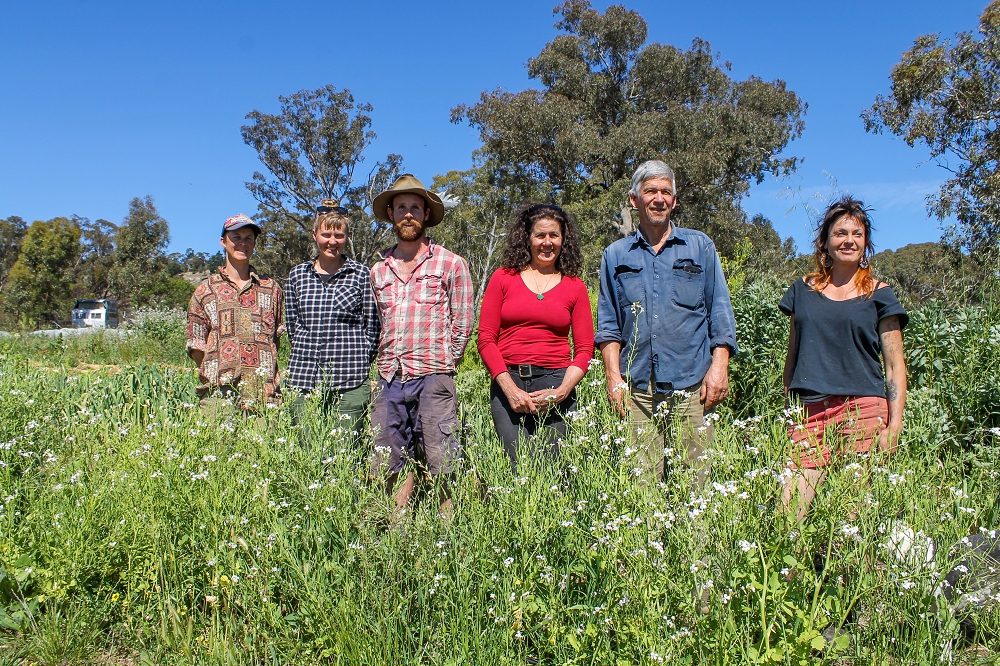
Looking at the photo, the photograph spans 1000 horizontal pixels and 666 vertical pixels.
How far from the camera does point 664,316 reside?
3234 mm

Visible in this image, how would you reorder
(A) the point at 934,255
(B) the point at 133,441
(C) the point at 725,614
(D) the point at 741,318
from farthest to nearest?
(A) the point at 934,255
(D) the point at 741,318
(B) the point at 133,441
(C) the point at 725,614

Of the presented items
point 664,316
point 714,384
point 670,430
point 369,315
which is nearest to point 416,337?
point 369,315

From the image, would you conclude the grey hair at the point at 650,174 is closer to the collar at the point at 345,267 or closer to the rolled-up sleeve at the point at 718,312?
the rolled-up sleeve at the point at 718,312

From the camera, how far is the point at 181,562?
2.53 meters

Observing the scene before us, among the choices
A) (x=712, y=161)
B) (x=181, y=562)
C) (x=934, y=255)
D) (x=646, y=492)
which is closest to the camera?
(x=646, y=492)

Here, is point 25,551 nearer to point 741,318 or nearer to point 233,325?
point 233,325

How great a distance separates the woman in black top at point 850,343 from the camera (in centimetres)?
292

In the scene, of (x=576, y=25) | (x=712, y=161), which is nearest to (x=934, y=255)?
(x=712, y=161)

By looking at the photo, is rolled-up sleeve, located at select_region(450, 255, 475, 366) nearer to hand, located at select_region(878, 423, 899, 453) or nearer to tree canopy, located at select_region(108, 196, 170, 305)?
hand, located at select_region(878, 423, 899, 453)

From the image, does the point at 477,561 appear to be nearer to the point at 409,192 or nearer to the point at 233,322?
the point at 409,192

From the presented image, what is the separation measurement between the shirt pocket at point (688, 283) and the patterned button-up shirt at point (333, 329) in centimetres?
163

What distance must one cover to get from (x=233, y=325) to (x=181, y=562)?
1.70m

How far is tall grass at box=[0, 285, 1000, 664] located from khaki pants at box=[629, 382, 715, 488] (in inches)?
3.7

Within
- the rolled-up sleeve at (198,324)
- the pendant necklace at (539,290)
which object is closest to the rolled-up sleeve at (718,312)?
the pendant necklace at (539,290)
